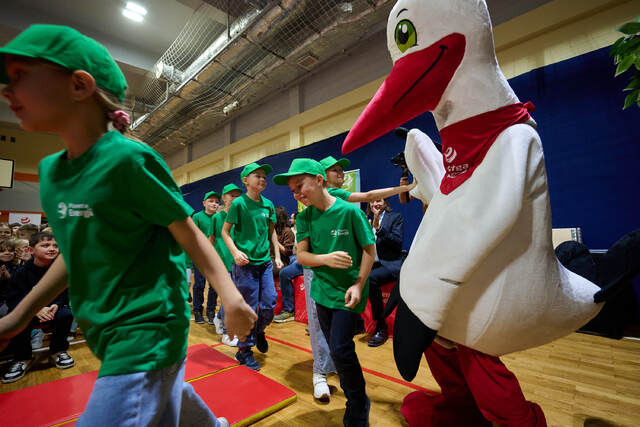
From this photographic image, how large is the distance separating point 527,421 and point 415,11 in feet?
3.98

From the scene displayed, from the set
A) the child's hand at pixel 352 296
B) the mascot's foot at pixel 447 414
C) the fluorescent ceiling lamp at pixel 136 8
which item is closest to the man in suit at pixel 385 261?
the child's hand at pixel 352 296

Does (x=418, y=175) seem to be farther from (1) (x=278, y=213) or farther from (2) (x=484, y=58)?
(1) (x=278, y=213)

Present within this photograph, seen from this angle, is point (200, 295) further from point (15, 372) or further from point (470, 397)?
point (470, 397)

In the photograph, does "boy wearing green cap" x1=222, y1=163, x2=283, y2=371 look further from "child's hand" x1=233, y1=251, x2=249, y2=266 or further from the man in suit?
the man in suit

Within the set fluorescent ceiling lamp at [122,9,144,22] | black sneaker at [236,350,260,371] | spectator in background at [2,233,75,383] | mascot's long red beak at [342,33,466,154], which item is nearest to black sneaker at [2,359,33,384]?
spectator in background at [2,233,75,383]

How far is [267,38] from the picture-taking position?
4.80 m

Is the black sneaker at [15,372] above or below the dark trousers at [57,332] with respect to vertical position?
below

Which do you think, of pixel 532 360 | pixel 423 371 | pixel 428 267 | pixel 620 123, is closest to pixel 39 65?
pixel 428 267

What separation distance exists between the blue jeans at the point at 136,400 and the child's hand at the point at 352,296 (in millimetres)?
862

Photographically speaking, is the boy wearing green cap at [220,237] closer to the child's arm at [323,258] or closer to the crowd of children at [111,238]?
the child's arm at [323,258]

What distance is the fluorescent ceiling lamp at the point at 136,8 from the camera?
5.28m

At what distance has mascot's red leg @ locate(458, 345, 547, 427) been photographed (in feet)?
2.65

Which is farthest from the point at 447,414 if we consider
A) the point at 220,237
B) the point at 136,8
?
the point at 136,8

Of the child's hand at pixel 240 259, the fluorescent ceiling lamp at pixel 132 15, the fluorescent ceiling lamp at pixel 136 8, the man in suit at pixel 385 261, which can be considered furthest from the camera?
the fluorescent ceiling lamp at pixel 132 15
